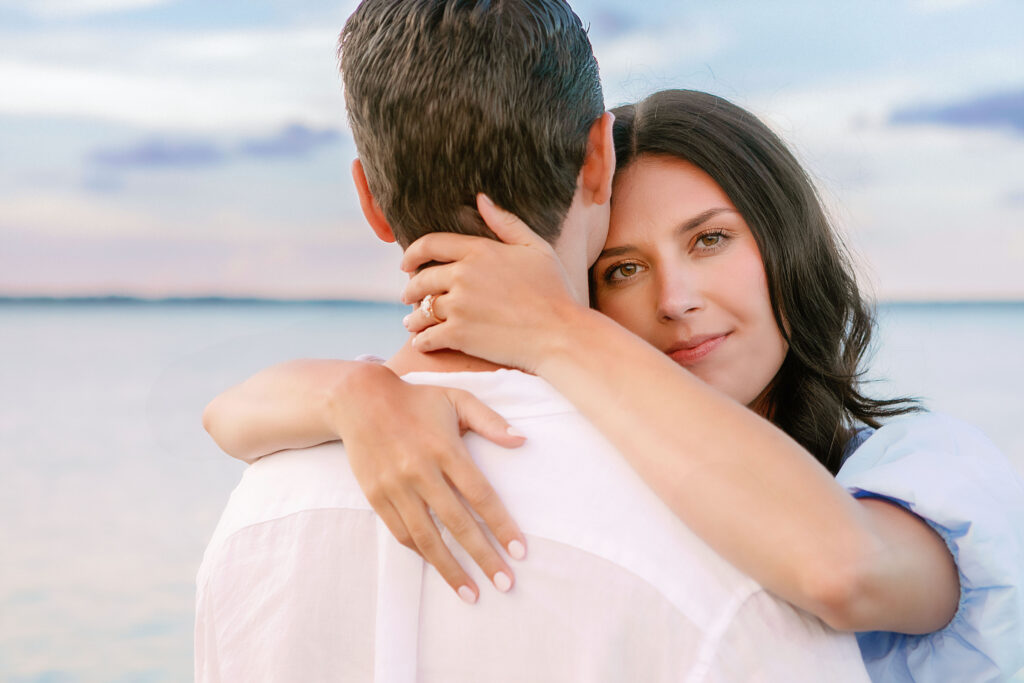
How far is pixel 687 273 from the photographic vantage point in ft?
5.90

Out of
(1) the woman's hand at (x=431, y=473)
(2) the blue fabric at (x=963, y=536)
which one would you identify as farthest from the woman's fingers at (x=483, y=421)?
(2) the blue fabric at (x=963, y=536)

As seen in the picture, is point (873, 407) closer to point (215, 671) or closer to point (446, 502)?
point (446, 502)

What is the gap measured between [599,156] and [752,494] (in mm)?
526

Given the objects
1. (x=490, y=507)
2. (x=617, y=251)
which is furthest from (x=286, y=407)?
(x=617, y=251)

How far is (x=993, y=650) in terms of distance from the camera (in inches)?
47.1

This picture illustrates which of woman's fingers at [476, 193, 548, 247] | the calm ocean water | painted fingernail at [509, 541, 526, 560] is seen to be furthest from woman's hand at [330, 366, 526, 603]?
the calm ocean water

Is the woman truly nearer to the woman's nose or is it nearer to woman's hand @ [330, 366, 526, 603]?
woman's hand @ [330, 366, 526, 603]

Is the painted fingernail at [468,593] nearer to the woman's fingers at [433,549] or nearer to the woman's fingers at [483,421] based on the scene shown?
the woman's fingers at [433,549]

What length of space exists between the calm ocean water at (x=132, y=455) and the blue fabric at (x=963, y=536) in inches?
59.7

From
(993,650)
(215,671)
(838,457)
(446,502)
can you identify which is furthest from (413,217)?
(838,457)

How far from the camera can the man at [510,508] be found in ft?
3.27

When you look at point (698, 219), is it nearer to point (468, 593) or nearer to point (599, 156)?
point (599, 156)

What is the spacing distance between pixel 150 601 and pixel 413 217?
5562 mm

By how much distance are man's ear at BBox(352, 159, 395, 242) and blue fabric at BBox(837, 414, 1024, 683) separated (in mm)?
721
